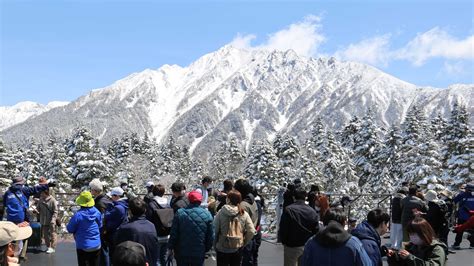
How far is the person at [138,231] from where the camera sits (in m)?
6.40

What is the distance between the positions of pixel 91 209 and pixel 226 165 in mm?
58071

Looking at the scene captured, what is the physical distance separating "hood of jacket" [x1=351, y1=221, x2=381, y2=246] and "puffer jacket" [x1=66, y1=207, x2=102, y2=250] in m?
4.21

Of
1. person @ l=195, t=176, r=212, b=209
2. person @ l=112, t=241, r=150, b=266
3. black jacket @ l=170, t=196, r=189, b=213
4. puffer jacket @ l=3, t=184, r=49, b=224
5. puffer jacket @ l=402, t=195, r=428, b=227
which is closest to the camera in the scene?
person @ l=112, t=241, r=150, b=266

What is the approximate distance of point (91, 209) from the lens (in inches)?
306

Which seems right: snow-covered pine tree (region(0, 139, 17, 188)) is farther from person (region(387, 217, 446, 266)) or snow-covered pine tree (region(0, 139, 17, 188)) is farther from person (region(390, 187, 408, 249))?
person (region(387, 217, 446, 266))

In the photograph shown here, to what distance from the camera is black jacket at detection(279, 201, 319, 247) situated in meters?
7.36

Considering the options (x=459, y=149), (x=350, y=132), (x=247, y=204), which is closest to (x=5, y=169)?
(x=350, y=132)

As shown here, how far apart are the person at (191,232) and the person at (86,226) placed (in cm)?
141

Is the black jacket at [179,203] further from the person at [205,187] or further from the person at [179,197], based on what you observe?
the person at [205,187]

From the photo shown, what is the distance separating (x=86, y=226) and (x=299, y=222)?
3215 mm

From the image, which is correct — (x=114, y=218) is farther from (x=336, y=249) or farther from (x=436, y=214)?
(x=436, y=214)

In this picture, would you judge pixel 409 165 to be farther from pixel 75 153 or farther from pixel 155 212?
pixel 155 212

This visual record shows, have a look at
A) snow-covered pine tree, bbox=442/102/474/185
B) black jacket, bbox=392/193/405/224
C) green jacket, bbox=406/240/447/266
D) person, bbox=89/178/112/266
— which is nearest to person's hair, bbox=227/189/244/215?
person, bbox=89/178/112/266

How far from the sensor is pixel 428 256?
4.59 meters
